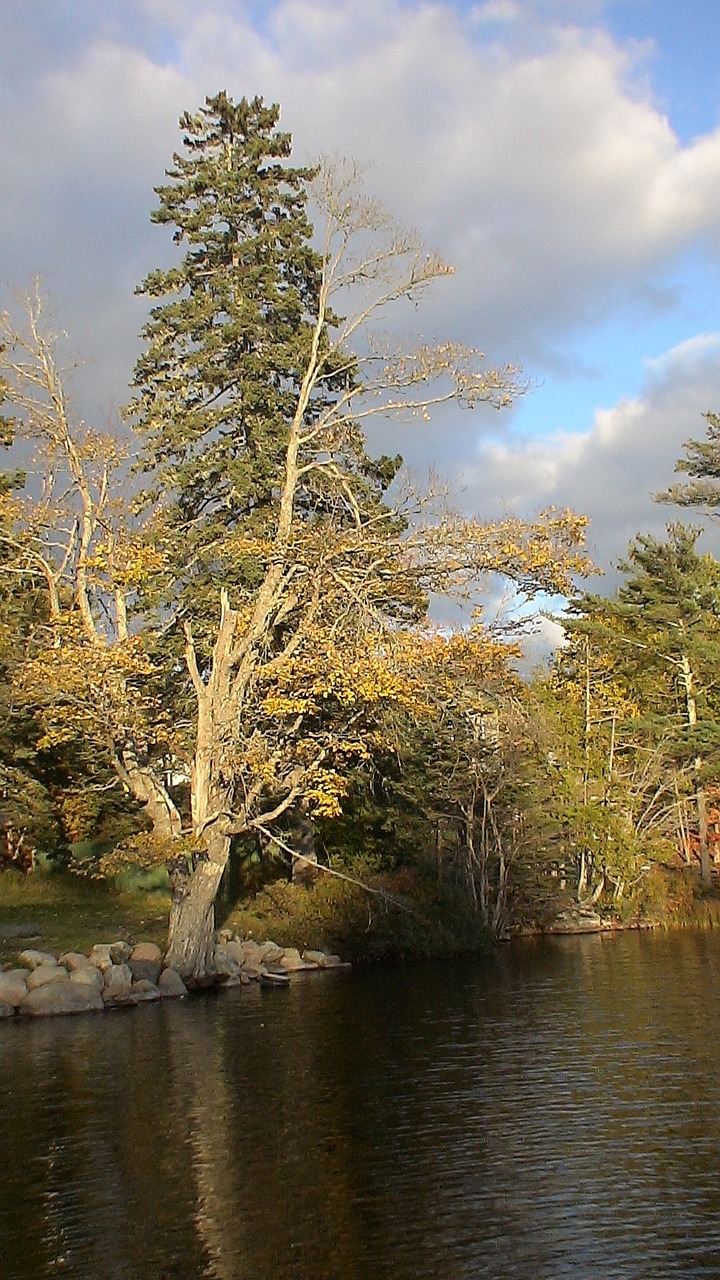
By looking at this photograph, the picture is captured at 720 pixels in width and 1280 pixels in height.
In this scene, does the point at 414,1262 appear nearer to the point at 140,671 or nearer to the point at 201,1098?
the point at 201,1098

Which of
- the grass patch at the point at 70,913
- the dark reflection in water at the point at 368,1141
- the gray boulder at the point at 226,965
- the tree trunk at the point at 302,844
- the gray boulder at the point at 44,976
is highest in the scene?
the tree trunk at the point at 302,844

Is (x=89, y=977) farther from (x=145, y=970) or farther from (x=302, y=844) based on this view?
(x=302, y=844)

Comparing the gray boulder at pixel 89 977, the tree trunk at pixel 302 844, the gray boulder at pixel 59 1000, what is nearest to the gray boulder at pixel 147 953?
the gray boulder at pixel 89 977

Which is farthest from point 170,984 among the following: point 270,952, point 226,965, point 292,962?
point 292,962

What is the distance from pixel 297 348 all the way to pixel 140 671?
418 inches

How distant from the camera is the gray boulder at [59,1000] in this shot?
72.9 feet

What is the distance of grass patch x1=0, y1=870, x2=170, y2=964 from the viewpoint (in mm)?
27016

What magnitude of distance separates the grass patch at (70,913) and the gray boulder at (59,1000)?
6.88 ft

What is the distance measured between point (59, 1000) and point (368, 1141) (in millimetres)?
11734

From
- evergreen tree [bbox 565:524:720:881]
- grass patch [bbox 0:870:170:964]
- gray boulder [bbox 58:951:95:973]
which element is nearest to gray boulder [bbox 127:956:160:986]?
gray boulder [bbox 58:951:95:973]

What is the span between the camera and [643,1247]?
8734 millimetres

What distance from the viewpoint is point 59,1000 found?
22.3 m

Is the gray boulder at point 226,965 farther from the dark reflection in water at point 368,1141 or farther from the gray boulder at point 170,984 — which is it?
the dark reflection in water at point 368,1141

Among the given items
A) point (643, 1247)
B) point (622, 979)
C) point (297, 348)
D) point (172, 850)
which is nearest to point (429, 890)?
point (622, 979)
